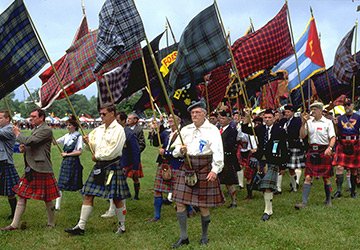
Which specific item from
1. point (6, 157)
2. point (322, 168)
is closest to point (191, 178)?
point (322, 168)

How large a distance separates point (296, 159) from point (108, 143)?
5308 millimetres

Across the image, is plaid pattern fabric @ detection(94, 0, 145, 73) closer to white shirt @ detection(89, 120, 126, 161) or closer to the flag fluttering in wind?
white shirt @ detection(89, 120, 126, 161)

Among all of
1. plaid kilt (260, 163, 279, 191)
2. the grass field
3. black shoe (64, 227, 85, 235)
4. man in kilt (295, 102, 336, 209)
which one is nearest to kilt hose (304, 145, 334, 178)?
man in kilt (295, 102, 336, 209)

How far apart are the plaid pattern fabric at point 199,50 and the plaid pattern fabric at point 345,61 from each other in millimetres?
4231

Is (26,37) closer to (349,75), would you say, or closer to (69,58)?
(69,58)

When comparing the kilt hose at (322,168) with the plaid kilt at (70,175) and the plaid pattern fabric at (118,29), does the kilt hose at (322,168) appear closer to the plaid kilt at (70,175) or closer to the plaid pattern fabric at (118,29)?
the plaid pattern fabric at (118,29)

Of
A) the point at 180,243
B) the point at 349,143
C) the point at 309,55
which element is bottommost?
the point at 349,143

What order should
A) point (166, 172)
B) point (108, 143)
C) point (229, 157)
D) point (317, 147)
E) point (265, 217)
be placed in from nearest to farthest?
point (108, 143) < point (166, 172) < point (265, 217) < point (317, 147) < point (229, 157)

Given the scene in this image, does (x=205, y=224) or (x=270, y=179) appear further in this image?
(x=270, y=179)

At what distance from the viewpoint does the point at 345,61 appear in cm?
946

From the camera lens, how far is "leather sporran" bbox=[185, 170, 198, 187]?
19.0ft

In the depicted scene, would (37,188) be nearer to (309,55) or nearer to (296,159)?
(296,159)

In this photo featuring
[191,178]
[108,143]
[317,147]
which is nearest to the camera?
[191,178]

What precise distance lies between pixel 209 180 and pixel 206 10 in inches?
109
